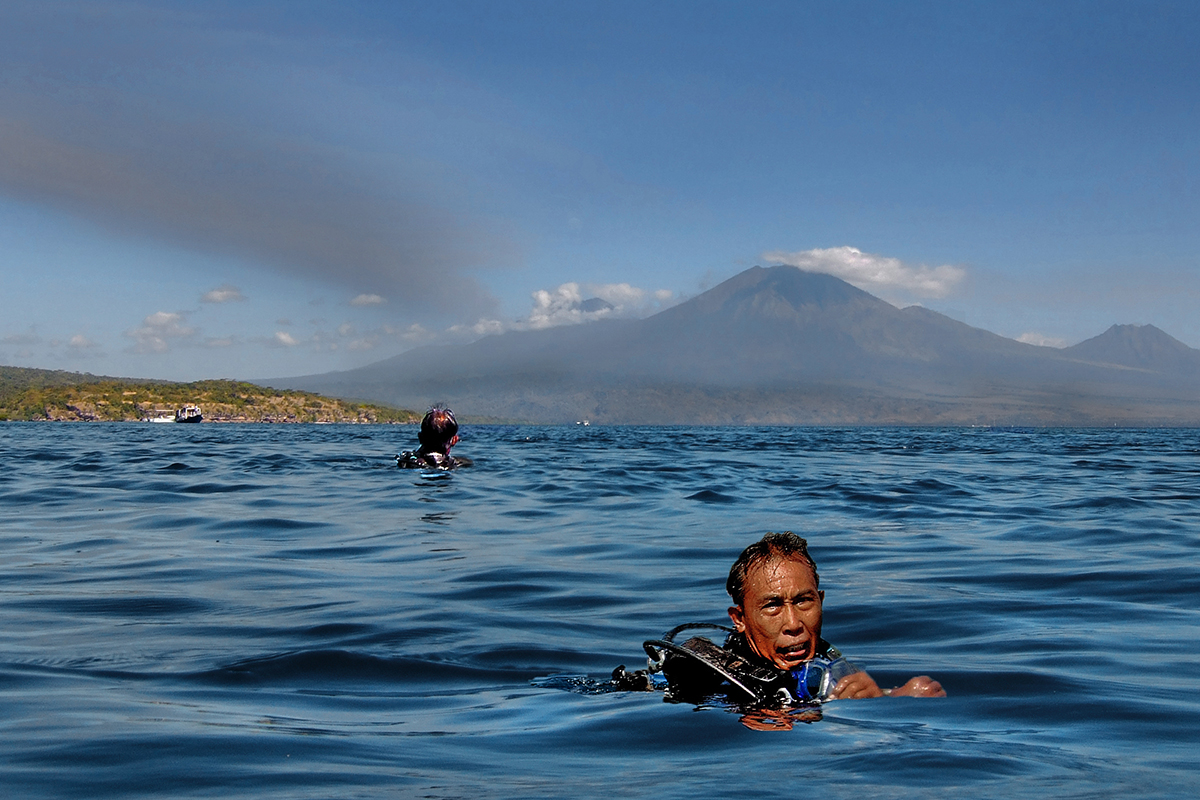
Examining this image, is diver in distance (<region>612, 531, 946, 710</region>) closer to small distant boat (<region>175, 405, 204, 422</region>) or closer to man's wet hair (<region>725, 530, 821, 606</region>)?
man's wet hair (<region>725, 530, 821, 606</region>)

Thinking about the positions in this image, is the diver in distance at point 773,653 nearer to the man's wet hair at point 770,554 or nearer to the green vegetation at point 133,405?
the man's wet hair at point 770,554

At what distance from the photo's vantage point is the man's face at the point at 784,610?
564 centimetres

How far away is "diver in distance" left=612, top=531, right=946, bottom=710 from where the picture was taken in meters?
5.65

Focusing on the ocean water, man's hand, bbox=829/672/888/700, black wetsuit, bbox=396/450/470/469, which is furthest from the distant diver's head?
black wetsuit, bbox=396/450/470/469

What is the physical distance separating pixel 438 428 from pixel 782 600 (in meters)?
20.5

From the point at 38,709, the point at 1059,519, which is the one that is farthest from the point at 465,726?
the point at 1059,519

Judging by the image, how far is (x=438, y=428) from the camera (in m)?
25.6

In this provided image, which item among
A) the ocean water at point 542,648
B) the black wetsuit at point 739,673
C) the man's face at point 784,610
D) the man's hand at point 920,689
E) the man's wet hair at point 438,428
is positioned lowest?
the ocean water at point 542,648

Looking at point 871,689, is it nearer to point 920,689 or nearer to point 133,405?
point 920,689

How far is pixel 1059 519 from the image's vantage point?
57.4 feet

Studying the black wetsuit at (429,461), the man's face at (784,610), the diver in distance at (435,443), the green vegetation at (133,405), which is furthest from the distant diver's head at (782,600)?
the green vegetation at (133,405)

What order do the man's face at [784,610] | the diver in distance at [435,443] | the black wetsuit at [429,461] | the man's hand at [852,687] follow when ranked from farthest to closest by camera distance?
the black wetsuit at [429,461], the diver in distance at [435,443], the man's hand at [852,687], the man's face at [784,610]

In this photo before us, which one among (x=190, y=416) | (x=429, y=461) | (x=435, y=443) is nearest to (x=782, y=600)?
(x=435, y=443)

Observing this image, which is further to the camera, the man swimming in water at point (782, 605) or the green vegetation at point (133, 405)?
the green vegetation at point (133, 405)
